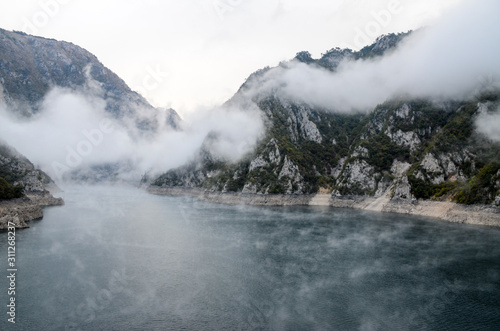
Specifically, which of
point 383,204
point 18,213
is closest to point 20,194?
point 18,213

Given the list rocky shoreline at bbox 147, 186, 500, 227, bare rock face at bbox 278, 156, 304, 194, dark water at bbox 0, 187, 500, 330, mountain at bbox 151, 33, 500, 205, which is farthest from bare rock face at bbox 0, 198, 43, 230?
bare rock face at bbox 278, 156, 304, 194

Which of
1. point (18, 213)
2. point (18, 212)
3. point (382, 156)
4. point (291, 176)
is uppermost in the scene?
point (382, 156)

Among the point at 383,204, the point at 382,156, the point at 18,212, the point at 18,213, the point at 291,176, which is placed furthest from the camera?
the point at 291,176

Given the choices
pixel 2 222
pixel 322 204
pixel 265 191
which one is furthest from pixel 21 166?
pixel 322 204

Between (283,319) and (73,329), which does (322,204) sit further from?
(73,329)

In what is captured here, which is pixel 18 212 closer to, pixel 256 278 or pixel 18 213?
pixel 18 213

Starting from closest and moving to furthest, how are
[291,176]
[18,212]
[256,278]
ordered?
1. [256,278]
2. [18,212]
3. [291,176]

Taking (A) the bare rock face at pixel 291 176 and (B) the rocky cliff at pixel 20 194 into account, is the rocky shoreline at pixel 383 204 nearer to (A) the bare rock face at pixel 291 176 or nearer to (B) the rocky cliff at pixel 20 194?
(A) the bare rock face at pixel 291 176

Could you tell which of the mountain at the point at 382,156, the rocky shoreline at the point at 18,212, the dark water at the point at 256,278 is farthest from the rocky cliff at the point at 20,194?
the mountain at the point at 382,156
